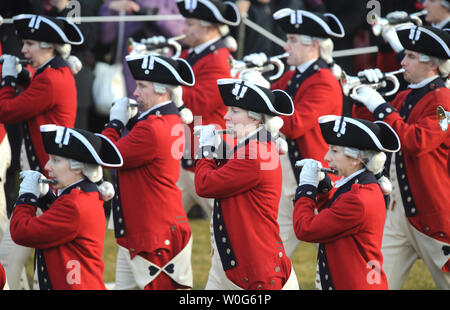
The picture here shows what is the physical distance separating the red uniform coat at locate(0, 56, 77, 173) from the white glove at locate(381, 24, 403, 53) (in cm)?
256

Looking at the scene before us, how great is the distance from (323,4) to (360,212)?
655 centimetres

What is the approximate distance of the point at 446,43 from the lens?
7.41 meters

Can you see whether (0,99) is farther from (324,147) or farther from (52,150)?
(324,147)

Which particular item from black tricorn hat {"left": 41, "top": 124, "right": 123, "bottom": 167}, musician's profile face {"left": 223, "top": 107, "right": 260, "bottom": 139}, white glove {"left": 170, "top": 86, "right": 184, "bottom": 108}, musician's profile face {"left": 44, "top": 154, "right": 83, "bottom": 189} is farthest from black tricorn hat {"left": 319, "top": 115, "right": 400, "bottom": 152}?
musician's profile face {"left": 44, "top": 154, "right": 83, "bottom": 189}

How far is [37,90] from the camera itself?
26.3ft

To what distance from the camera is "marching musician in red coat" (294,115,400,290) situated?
20.1 ft

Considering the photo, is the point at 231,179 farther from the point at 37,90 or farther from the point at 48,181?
the point at 37,90

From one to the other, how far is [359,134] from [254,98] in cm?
79

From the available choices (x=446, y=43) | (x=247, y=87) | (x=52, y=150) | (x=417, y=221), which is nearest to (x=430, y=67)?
(x=446, y=43)

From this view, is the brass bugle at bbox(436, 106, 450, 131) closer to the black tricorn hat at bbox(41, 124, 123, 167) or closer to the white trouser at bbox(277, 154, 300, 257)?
the white trouser at bbox(277, 154, 300, 257)

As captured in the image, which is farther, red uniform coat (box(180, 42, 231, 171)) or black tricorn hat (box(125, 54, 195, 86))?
red uniform coat (box(180, 42, 231, 171))

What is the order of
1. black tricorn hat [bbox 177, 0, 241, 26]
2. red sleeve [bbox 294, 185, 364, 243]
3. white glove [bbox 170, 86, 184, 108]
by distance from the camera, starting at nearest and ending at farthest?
red sleeve [bbox 294, 185, 364, 243]
white glove [bbox 170, 86, 184, 108]
black tricorn hat [bbox 177, 0, 241, 26]

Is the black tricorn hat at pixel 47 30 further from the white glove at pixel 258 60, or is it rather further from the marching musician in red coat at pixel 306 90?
the marching musician in red coat at pixel 306 90

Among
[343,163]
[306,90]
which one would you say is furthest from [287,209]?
[343,163]
